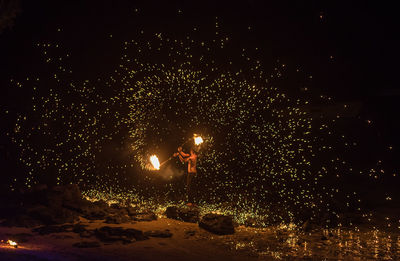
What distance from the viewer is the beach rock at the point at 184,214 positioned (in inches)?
286

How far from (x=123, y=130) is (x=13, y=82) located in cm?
457

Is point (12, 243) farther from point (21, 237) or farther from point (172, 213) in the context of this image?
point (172, 213)

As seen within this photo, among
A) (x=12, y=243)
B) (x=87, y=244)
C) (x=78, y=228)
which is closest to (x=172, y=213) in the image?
(x=78, y=228)

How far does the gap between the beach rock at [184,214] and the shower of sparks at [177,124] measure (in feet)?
8.67

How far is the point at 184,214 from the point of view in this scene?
7.36m

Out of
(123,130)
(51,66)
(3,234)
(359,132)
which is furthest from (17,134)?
(359,132)

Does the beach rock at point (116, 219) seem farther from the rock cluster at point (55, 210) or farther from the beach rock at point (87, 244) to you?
the beach rock at point (87, 244)

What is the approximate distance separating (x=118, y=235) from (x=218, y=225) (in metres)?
1.92

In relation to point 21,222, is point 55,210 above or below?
above

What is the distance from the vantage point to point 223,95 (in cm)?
1132

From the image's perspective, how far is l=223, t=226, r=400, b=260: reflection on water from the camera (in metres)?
5.20

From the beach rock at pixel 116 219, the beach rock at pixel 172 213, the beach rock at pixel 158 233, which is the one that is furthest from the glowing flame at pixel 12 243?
the beach rock at pixel 172 213

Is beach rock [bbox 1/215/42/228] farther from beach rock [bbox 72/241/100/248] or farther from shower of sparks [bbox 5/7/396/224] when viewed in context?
shower of sparks [bbox 5/7/396/224]

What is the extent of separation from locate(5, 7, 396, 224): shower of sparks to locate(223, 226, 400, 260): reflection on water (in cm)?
353
